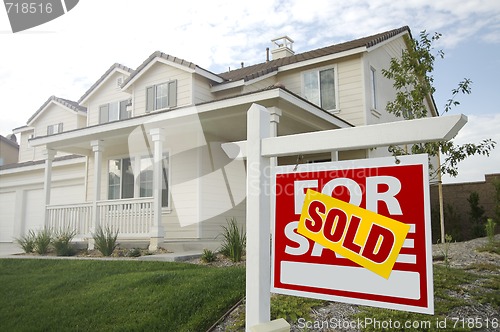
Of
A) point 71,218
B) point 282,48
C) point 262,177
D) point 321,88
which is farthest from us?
point 282,48

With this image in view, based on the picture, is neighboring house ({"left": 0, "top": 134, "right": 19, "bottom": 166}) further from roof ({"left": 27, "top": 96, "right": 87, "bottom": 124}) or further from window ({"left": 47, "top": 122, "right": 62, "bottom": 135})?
window ({"left": 47, "top": 122, "right": 62, "bottom": 135})

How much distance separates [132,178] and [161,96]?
8.79 feet

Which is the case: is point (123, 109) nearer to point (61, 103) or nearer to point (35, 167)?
point (35, 167)

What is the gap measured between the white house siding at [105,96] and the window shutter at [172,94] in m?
3.07

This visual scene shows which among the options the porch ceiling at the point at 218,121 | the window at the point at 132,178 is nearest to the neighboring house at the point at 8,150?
the window at the point at 132,178

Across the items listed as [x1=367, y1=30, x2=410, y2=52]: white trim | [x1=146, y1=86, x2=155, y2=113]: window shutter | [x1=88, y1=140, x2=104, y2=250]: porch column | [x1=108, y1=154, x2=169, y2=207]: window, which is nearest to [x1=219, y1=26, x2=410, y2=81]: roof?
[x1=367, y1=30, x2=410, y2=52]: white trim

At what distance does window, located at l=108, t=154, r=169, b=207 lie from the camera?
1150 cm

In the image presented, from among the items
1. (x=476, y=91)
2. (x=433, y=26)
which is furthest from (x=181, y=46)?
(x=476, y=91)

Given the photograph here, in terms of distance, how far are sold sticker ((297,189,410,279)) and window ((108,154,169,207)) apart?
31.8ft

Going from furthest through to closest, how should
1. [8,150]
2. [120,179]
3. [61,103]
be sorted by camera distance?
[8,150]
[61,103]
[120,179]

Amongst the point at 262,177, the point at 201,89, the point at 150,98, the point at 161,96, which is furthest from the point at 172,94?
the point at 262,177

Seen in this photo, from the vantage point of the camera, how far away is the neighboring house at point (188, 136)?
9.27 m

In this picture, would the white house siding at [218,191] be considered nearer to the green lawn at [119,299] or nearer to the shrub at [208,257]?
the shrub at [208,257]

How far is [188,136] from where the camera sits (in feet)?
35.9
